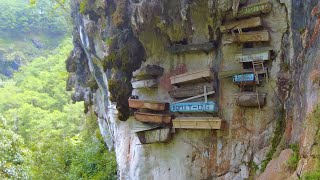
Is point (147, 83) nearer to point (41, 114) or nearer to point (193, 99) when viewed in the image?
point (193, 99)

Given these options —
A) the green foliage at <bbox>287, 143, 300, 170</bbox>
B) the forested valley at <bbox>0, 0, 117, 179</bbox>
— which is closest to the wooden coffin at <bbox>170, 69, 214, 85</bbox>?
the green foliage at <bbox>287, 143, 300, 170</bbox>

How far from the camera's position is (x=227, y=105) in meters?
7.34

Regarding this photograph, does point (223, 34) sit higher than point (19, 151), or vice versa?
point (223, 34)

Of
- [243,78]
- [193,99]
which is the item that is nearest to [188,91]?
[193,99]

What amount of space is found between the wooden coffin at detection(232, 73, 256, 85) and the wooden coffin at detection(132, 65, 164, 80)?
86.3 inches

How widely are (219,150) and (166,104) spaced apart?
1671mm

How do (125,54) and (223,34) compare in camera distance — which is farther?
(125,54)

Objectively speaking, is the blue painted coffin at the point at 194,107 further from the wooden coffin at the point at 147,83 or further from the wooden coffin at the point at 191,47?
the wooden coffin at the point at 191,47

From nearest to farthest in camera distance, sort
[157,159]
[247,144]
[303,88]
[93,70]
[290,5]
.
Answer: [303,88] → [290,5] → [247,144] → [157,159] → [93,70]

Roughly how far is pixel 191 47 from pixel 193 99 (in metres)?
1.23

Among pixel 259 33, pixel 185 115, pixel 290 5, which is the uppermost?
pixel 290 5

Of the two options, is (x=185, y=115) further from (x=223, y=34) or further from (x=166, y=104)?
(x=223, y=34)

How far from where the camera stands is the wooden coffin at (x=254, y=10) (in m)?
6.61

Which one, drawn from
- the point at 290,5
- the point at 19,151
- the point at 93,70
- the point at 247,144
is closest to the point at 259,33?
the point at 290,5
